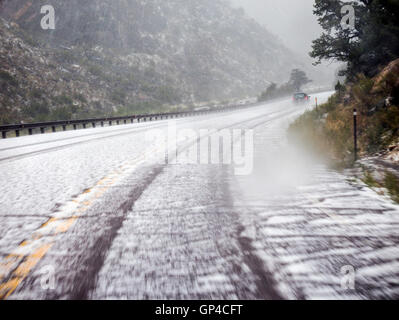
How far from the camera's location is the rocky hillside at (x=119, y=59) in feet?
128

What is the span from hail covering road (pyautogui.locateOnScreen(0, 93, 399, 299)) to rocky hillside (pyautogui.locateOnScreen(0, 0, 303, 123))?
97.6 ft

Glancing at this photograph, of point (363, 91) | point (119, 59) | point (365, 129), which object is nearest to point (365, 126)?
point (365, 129)

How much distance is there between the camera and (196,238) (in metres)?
3.51

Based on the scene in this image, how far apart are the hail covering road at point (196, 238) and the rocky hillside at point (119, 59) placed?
2976cm

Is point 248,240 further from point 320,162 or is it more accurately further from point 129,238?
point 320,162

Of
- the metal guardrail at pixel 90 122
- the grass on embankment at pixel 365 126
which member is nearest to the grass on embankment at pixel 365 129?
the grass on embankment at pixel 365 126

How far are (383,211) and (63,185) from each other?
536cm

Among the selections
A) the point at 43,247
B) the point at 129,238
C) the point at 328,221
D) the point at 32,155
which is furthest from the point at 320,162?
the point at 32,155
